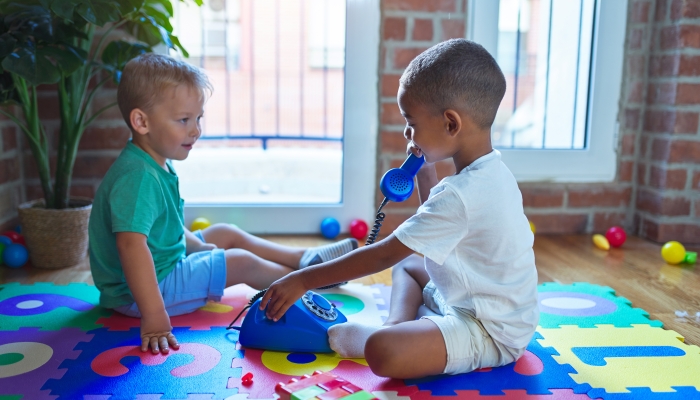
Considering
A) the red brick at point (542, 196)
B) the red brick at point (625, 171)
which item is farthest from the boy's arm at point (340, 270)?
the red brick at point (625, 171)

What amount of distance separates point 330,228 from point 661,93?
121cm

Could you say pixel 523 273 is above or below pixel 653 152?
below

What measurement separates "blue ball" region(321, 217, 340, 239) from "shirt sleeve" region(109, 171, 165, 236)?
86 cm

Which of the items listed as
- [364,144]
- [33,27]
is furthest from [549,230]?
[33,27]

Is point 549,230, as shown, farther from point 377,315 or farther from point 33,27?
point 33,27

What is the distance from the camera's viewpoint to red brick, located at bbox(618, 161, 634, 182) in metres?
2.25

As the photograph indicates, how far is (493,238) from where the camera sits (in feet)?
3.55

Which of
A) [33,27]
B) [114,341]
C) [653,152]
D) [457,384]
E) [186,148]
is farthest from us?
[653,152]

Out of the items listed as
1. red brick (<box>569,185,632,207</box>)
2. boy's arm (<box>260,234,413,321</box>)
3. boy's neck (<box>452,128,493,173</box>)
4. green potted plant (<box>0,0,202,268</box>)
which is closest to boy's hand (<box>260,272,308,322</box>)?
boy's arm (<box>260,234,413,321</box>)

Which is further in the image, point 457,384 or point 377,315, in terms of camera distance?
point 377,315

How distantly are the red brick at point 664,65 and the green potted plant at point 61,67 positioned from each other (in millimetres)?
1515

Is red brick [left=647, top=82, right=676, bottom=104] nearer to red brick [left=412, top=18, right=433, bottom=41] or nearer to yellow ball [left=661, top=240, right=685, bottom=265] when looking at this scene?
yellow ball [left=661, top=240, right=685, bottom=265]

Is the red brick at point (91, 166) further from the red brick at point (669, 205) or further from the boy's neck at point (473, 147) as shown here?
the red brick at point (669, 205)

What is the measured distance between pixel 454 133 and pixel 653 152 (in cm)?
138
